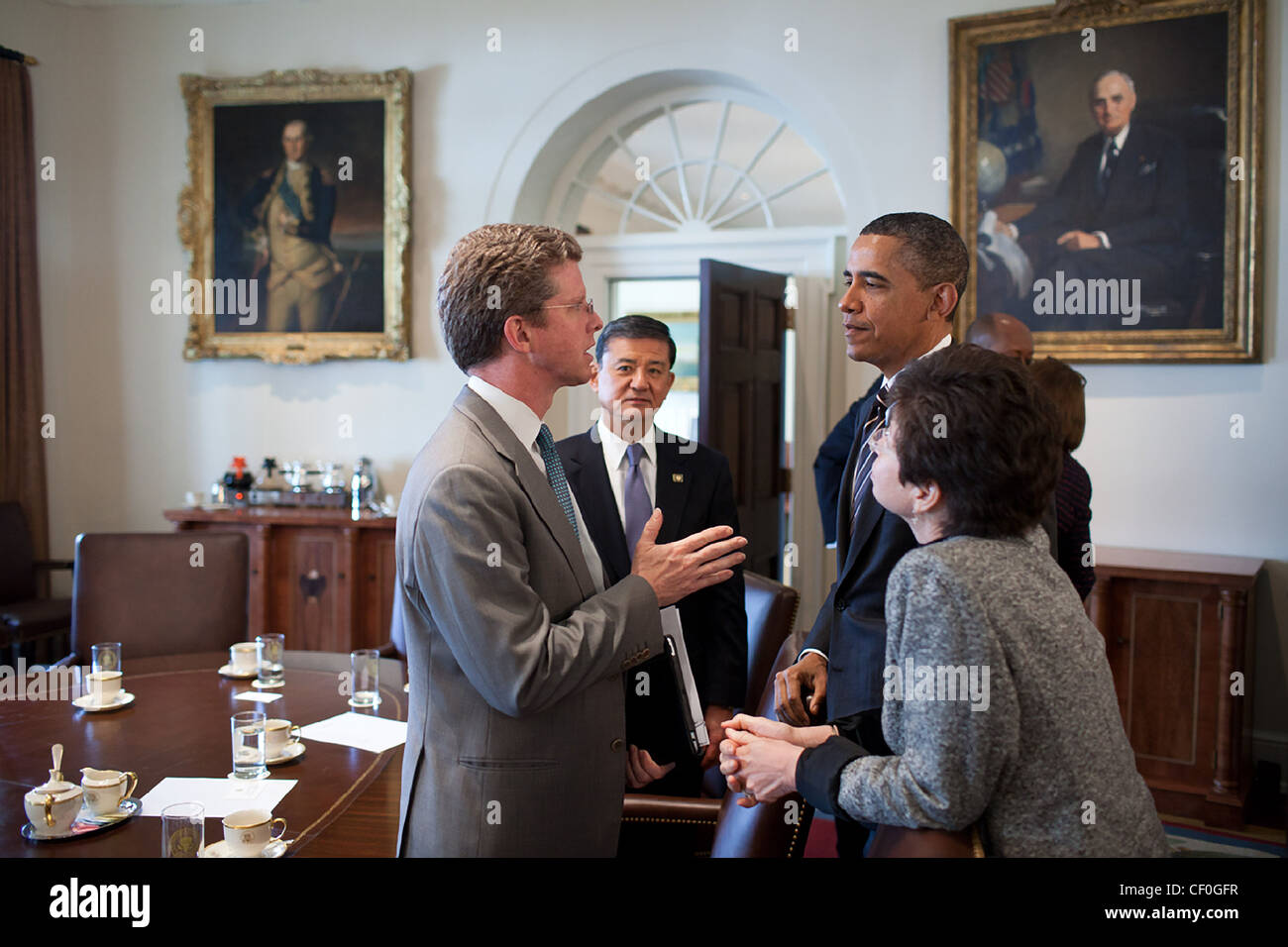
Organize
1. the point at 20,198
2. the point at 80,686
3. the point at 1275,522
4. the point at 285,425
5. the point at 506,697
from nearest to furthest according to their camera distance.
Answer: the point at 506,697 < the point at 80,686 < the point at 1275,522 < the point at 20,198 < the point at 285,425

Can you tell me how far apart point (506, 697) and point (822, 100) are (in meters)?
4.40

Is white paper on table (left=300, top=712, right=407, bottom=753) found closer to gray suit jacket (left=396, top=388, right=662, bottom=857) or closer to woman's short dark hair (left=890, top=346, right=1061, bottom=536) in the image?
gray suit jacket (left=396, top=388, right=662, bottom=857)

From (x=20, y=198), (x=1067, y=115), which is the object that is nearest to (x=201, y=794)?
(x=1067, y=115)

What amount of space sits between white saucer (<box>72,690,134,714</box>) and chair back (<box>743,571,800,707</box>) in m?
1.67

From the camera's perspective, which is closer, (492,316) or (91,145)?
(492,316)

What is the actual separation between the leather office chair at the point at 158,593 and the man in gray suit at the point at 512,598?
2.36 m

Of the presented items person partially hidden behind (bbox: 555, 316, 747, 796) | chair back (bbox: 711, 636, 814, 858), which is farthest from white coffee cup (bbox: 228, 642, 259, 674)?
chair back (bbox: 711, 636, 814, 858)

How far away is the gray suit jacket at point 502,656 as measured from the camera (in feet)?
4.80

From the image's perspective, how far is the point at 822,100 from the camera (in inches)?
199

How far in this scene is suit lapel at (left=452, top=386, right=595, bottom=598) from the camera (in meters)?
1.58

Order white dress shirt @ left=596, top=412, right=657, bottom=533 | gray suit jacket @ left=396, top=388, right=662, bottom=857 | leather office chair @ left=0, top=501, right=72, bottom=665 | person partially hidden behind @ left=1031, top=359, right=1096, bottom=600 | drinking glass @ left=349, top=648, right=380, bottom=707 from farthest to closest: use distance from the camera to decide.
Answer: leather office chair @ left=0, top=501, right=72, bottom=665 → white dress shirt @ left=596, top=412, right=657, bottom=533 → drinking glass @ left=349, top=648, right=380, bottom=707 → person partially hidden behind @ left=1031, top=359, right=1096, bottom=600 → gray suit jacket @ left=396, top=388, right=662, bottom=857

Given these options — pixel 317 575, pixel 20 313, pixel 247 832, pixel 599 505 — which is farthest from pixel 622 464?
pixel 20 313

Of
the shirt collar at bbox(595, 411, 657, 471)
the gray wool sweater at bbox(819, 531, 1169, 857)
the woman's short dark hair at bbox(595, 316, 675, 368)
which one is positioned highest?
the woman's short dark hair at bbox(595, 316, 675, 368)
